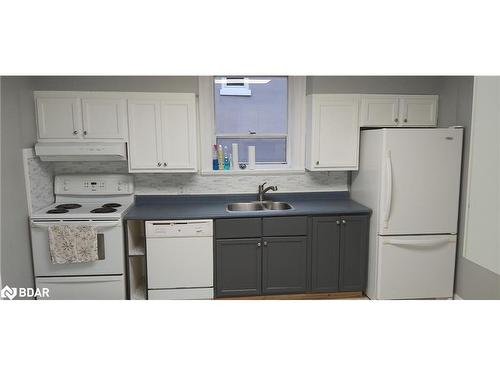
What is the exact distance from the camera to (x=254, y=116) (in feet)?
12.2

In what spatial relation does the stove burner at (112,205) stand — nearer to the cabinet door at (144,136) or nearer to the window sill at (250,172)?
the cabinet door at (144,136)

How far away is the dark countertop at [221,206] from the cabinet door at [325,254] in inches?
4.6

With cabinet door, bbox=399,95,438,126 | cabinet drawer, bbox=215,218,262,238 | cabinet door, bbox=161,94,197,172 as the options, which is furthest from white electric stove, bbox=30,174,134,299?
cabinet door, bbox=399,95,438,126

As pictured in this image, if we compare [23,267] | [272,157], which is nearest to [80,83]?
[23,267]

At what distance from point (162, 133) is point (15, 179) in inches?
50.3

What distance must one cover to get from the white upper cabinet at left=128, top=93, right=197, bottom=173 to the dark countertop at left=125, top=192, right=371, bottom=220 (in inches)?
16.1

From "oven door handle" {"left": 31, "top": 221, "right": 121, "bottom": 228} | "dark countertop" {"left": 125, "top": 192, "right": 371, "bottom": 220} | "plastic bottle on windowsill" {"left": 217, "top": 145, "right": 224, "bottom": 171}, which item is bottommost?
"oven door handle" {"left": 31, "top": 221, "right": 121, "bottom": 228}

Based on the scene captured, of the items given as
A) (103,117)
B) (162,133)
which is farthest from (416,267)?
(103,117)

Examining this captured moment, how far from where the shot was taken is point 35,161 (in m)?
3.03

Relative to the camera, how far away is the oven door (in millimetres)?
2887

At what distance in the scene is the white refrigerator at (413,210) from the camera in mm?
2895

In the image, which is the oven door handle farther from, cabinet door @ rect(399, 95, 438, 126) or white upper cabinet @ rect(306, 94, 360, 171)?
cabinet door @ rect(399, 95, 438, 126)

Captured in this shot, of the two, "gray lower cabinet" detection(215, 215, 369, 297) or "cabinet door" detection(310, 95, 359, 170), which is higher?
"cabinet door" detection(310, 95, 359, 170)

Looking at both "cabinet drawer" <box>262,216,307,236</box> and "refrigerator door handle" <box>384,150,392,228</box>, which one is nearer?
"refrigerator door handle" <box>384,150,392,228</box>
